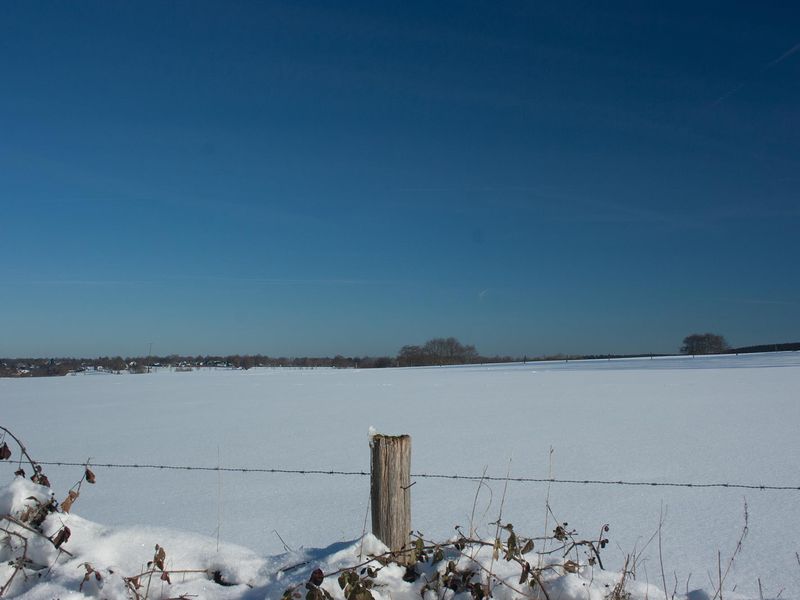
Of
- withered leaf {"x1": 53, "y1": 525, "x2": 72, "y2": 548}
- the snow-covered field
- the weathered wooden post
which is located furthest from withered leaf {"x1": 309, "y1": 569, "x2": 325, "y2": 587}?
withered leaf {"x1": 53, "y1": 525, "x2": 72, "y2": 548}

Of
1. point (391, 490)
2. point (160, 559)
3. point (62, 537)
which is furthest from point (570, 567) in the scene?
point (62, 537)

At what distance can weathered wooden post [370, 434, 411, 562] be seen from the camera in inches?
95.2

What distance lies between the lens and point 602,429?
8.27 m

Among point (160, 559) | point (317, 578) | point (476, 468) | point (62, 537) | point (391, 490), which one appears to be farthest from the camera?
point (476, 468)

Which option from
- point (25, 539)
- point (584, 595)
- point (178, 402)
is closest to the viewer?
point (584, 595)

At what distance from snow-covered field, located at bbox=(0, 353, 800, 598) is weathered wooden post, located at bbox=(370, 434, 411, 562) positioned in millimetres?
787

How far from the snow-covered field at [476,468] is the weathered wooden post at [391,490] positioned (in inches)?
31.0

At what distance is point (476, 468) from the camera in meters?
5.92

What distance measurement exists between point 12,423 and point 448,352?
71.1m

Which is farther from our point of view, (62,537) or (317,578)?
(62,537)

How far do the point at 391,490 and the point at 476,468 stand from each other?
3.68 meters

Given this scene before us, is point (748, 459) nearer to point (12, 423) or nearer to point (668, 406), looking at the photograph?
point (668, 406)

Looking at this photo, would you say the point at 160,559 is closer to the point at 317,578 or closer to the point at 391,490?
the point at 317,578

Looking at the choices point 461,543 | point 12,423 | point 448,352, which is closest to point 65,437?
point 12,423
